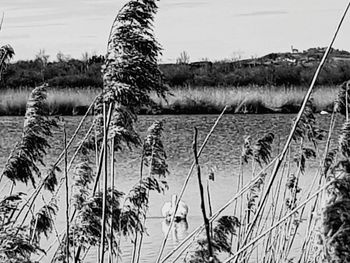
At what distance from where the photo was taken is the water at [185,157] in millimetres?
Answer: 10092

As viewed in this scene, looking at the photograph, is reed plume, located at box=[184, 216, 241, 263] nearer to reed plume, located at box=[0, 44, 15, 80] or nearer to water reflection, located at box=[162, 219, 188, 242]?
reed plume, located at box=[0, 44, 15, 80]

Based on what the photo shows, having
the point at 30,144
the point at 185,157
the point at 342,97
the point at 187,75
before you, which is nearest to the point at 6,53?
the point at 30,144

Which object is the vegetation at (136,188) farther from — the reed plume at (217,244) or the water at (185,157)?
the water at (185,157)

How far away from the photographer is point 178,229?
32.9ft

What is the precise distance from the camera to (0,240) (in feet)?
8.73

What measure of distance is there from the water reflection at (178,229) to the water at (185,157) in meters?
0.01

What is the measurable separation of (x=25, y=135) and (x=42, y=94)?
9.6 inches

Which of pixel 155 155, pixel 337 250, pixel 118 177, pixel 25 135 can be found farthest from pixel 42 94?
pixel 118 177

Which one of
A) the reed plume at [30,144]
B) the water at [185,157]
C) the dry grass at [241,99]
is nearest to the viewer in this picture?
the reed plume at [30,144]

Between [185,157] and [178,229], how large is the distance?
6627 mm

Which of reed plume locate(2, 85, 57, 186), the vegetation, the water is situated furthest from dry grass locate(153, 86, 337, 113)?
reed plume locate(2, 85, 57, 186)

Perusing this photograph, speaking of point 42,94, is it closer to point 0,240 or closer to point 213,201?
point 0,240

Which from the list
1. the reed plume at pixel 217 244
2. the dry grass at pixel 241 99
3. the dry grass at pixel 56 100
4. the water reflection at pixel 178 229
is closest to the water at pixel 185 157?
the water reflection at pixel 178 229

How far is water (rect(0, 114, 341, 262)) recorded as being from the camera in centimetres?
1009
